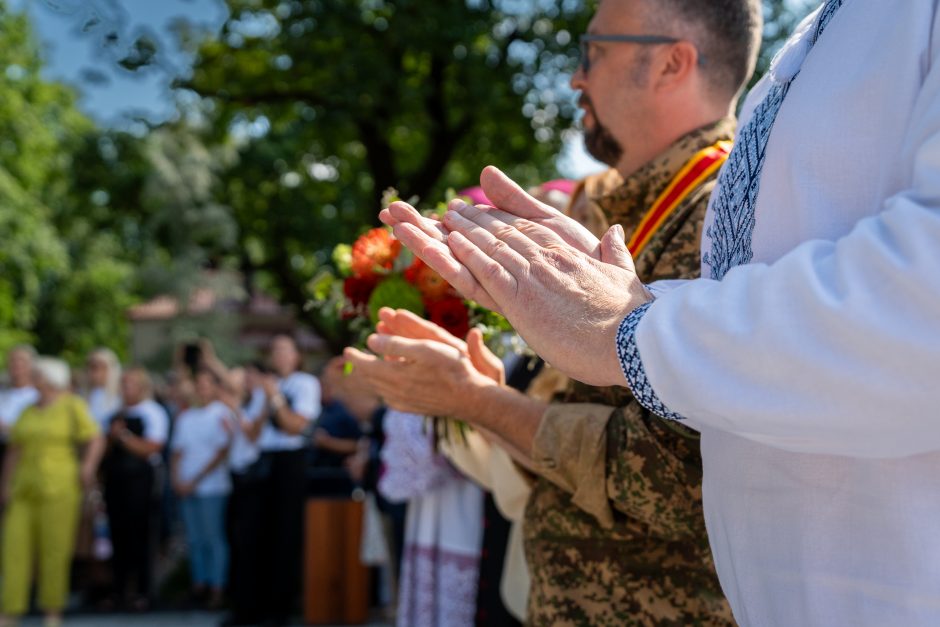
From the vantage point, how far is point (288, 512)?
862 cm

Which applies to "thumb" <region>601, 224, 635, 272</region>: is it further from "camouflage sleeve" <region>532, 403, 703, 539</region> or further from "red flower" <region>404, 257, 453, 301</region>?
"red flower" <region>404, 257, 453, 301</region>

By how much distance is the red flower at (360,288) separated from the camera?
2760 millimetres

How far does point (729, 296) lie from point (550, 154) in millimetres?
11916

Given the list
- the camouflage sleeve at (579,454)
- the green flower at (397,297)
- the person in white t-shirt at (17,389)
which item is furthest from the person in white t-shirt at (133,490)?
the camouflage sleeve at (579,454)

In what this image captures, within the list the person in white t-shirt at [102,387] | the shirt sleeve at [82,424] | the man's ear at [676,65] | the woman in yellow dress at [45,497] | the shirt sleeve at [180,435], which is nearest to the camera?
the man's ear at [676,65]

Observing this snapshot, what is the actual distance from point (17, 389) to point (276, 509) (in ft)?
12.3

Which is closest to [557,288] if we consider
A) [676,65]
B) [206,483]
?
[676,65]

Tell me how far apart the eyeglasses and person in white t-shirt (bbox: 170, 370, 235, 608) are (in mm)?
7571

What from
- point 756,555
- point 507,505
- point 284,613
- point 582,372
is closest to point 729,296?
point 582,372

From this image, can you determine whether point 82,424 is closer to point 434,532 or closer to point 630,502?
point 434,532

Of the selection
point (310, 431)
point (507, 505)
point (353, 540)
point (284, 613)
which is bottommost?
point (284, 613)

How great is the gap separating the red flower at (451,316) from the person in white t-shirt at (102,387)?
26.6 ft

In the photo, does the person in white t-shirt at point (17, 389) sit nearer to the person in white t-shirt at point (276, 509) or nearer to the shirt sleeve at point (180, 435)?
the shirt sleeve at point (180, 435)

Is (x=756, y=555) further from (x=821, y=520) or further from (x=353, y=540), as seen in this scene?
(x=353, y=540)
